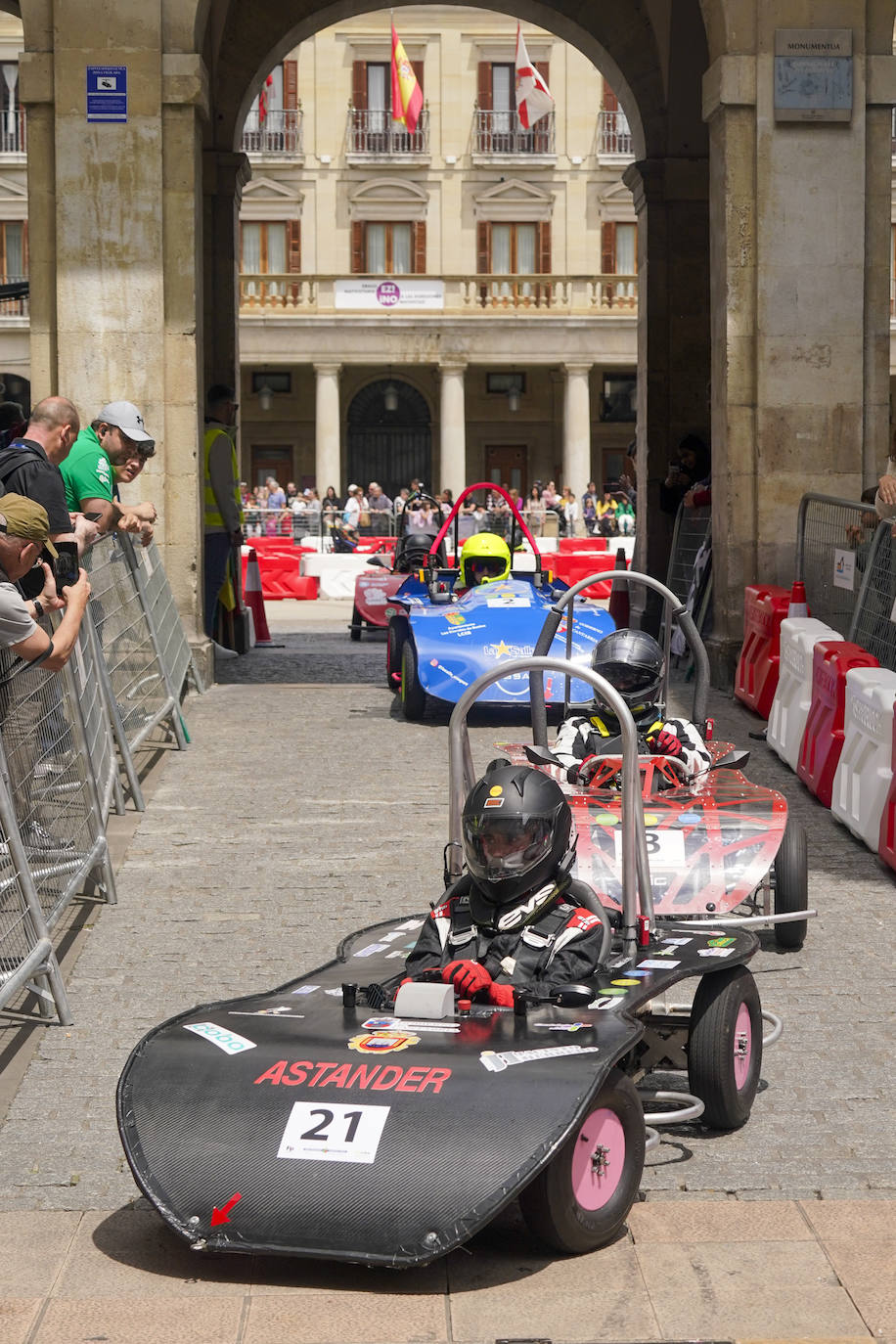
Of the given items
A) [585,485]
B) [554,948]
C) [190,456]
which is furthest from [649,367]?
[585,485]

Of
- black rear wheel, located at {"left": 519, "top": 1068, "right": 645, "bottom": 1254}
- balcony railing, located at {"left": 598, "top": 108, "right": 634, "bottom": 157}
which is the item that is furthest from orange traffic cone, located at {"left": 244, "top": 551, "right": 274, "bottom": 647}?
balcony railing, located at {"left": 598, "top": 108, "right": 634, "bottom": 157}

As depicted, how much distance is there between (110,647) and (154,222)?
16.2 ft

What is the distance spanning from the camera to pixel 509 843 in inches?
192

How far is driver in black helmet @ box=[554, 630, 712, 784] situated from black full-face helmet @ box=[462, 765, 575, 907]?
7.80ft

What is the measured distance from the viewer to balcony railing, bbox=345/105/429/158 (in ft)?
161

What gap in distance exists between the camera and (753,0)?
1342 cm

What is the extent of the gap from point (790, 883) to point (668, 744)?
2.83 feet

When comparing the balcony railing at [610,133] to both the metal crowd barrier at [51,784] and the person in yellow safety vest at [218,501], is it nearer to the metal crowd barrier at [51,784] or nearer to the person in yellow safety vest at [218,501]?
the person in yellow safety vest at [218,501]

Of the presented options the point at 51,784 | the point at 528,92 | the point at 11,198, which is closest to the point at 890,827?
the point at 51,784

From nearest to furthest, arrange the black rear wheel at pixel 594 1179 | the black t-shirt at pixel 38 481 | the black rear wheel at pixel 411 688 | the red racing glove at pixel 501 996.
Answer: the black rear wheel at pixel 594 1179 → the red racing glove at pixel 501 996 → the black t-shirt at pixel 38 481 → the black rear wheel at pixel 411 688

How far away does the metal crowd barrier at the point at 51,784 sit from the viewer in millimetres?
6172

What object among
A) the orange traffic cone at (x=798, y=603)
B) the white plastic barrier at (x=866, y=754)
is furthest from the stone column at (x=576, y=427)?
the white plastic barrier at (x=866, y=754)

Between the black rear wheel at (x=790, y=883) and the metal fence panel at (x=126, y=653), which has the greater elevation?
the metal fence panel at (x=126, y=653)

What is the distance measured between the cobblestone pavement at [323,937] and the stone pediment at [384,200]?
1501 inches
